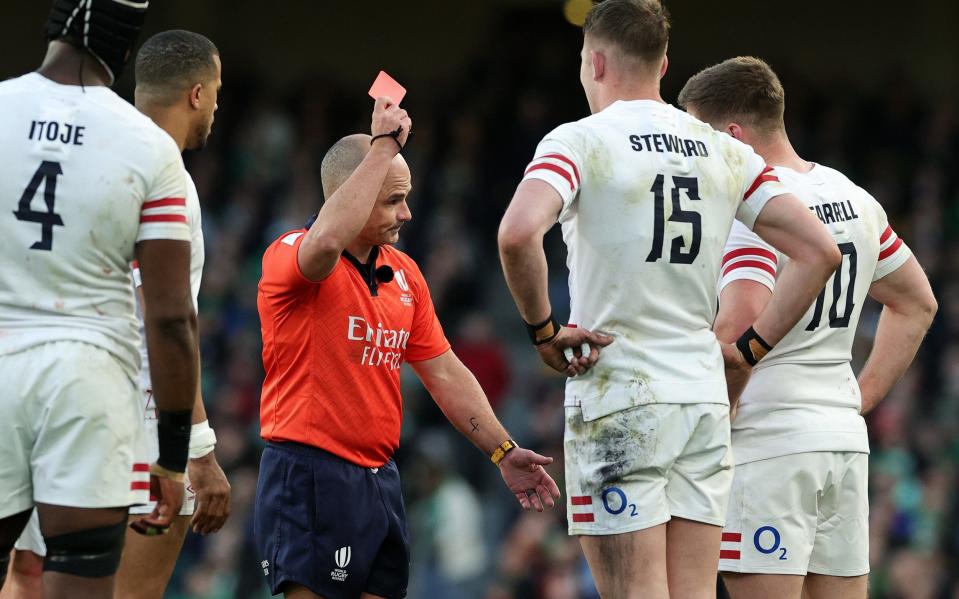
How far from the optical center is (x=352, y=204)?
528cm

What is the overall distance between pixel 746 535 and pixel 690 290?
1.20 meters

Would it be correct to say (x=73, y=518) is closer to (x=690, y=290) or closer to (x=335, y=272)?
(x=335, y=272)

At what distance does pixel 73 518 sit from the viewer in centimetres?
427

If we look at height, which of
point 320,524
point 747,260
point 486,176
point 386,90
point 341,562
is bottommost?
point 341,562

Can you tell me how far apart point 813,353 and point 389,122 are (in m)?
2.01

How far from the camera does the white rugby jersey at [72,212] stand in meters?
4.30

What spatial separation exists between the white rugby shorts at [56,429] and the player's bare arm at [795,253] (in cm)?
253

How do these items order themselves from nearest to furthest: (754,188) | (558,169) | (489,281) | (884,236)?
(558,169)
(754,188)
(884,236)
(489,281)

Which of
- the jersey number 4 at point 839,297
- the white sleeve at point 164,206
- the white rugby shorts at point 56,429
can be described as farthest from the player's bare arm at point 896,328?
the white rugby shorts at point 56,429

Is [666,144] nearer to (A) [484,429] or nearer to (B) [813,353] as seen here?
(B) [813,353]

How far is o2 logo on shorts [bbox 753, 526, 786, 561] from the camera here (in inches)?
221

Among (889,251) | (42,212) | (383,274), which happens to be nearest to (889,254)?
(889,251)

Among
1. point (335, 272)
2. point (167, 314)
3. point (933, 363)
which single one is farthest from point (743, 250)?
point (933, 363)

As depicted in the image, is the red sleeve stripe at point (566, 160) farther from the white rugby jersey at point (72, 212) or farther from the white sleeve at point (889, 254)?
the white sleeve at point (889, 254)
